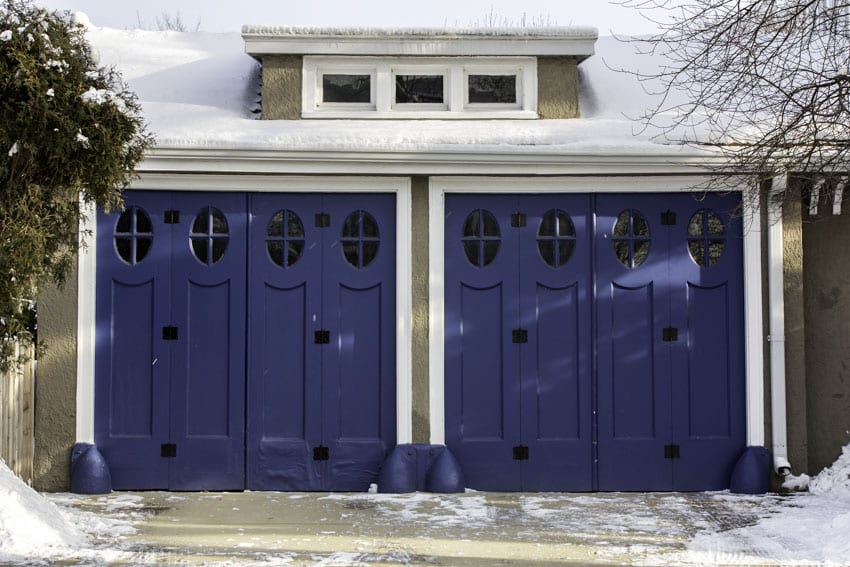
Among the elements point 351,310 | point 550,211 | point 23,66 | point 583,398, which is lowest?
point 583,398

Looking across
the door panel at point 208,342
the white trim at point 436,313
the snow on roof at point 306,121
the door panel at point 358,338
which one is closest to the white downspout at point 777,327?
the snow on roof at point 306,121

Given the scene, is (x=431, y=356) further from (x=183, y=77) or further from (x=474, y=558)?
(x=183, y=77)

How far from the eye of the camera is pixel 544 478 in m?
8.45

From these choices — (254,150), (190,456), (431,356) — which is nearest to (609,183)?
(431,356)

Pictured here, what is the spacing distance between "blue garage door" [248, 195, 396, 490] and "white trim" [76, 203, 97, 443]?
1.25 metres

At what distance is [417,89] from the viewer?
29.7 feet

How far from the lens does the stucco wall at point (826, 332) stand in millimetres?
8516

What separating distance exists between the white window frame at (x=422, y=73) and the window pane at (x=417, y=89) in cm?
5

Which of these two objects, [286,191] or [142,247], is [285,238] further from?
[142,247]

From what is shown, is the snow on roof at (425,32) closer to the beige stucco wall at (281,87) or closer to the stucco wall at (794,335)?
the beige stucco wall at (281,87)

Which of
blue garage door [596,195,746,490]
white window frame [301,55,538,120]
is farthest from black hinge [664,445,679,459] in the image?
white window frame [301,55,538,120]

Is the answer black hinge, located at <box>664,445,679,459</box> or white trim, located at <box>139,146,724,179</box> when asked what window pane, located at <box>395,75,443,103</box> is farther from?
black hinge, located at <box>664,445,679,459</box>

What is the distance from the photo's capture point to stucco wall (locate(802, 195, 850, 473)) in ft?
27.9

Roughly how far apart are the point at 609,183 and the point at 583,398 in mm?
1758
